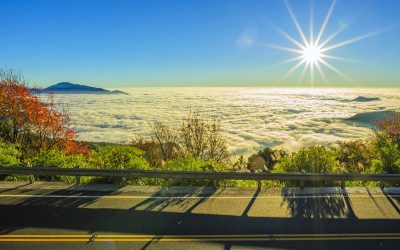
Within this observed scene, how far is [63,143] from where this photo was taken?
1358 inches

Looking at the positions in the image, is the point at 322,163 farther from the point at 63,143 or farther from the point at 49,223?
the point at 63,143

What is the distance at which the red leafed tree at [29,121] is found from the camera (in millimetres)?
29469

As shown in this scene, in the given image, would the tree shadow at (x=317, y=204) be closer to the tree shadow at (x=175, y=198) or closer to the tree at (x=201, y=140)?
the tree shadow at (x=175, y=198)

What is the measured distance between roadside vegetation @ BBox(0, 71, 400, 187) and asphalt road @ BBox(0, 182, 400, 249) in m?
1.91

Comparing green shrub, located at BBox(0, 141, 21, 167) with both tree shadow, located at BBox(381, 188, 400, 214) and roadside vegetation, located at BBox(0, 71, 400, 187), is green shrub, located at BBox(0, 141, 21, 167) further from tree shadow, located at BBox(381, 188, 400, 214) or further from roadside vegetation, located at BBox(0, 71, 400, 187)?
tree shadow, located at BBox(381, 188, 400, 214)

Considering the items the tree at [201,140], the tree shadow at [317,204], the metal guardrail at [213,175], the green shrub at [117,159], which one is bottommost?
the tree at [201,140]

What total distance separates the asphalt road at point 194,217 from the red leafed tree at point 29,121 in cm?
1716

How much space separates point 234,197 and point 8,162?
10.6 meters

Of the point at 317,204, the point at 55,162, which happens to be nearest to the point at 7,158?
the point at 55,162

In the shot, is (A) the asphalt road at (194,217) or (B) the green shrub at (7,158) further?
(B) the green shrub at (7,158)

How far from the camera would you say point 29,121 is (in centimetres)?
3073

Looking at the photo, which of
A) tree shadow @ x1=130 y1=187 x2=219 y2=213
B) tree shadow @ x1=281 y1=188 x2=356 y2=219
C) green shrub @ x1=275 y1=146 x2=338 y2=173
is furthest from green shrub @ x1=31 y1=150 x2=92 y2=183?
green shrub @ x1=275 y1=146 x2=338 y2=173

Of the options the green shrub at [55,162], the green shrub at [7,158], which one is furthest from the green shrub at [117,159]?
the green shrub at [7,158]

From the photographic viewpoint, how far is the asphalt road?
9430 millimetres
